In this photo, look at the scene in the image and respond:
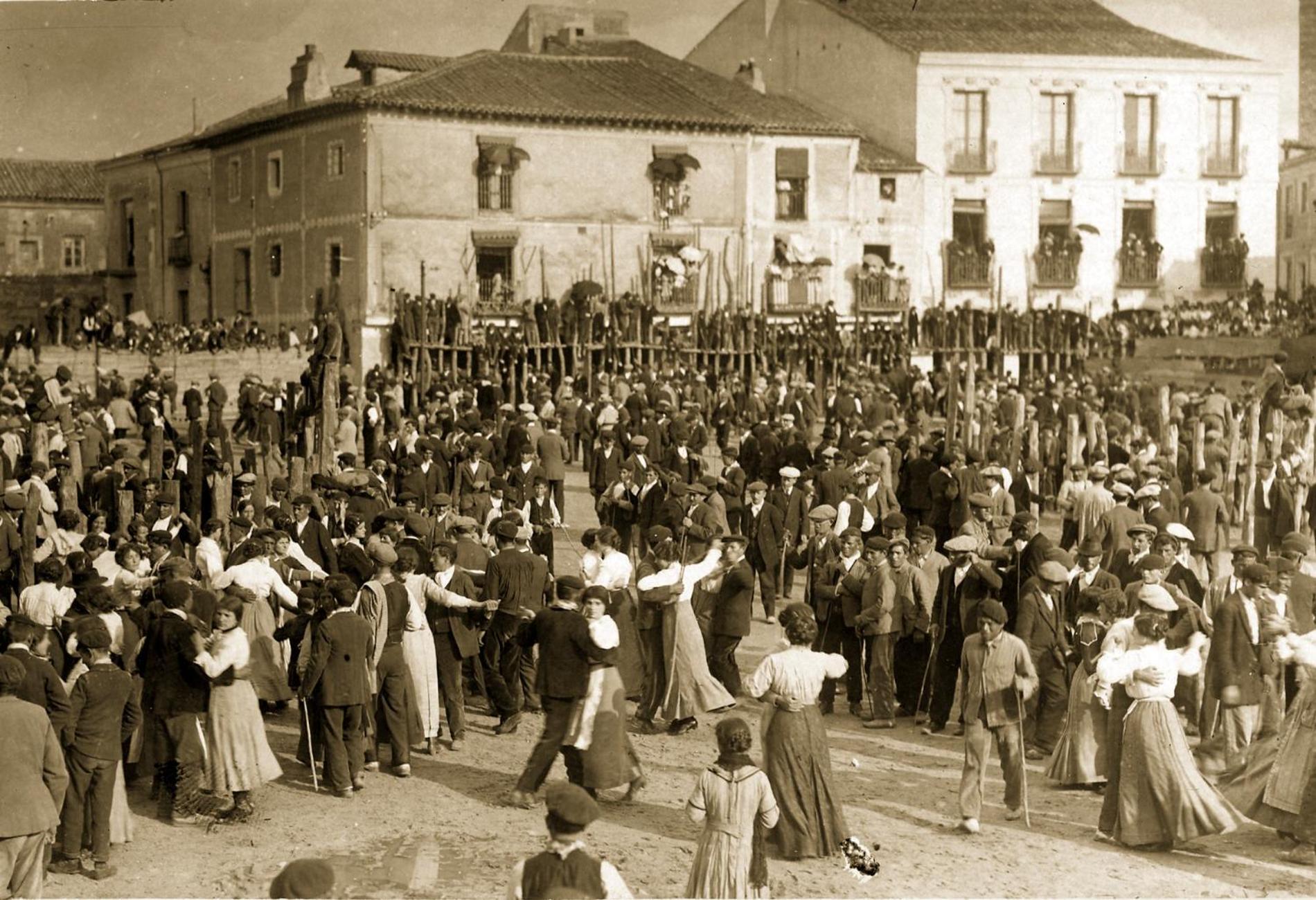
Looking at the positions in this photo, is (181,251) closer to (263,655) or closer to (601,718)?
(263,655)

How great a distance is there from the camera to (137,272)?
47.0 m

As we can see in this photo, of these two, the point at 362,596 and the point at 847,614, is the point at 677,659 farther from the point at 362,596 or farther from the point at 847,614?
the point at 362,596

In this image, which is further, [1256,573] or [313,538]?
[313,538]

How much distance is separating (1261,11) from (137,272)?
97.1 feet

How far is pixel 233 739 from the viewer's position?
397 inches

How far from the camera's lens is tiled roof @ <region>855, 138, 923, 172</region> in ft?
137

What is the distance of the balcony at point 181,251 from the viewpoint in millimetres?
43312

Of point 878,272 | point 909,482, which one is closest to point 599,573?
point 909,482

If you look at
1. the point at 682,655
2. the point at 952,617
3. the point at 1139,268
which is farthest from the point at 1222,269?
the point at 682,655

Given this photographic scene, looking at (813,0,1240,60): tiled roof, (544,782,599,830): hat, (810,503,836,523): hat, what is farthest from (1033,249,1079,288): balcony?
(544,782,599,830): hat

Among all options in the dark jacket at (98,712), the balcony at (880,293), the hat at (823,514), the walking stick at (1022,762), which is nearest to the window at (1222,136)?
the balcony at (880,293)

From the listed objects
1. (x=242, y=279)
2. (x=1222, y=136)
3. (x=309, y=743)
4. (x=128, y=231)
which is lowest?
(x=309, y=743)

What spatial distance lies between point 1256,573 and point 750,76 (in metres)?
34.4

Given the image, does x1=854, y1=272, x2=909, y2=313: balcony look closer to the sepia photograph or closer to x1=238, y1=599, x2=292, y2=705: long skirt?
the sepia photograph
